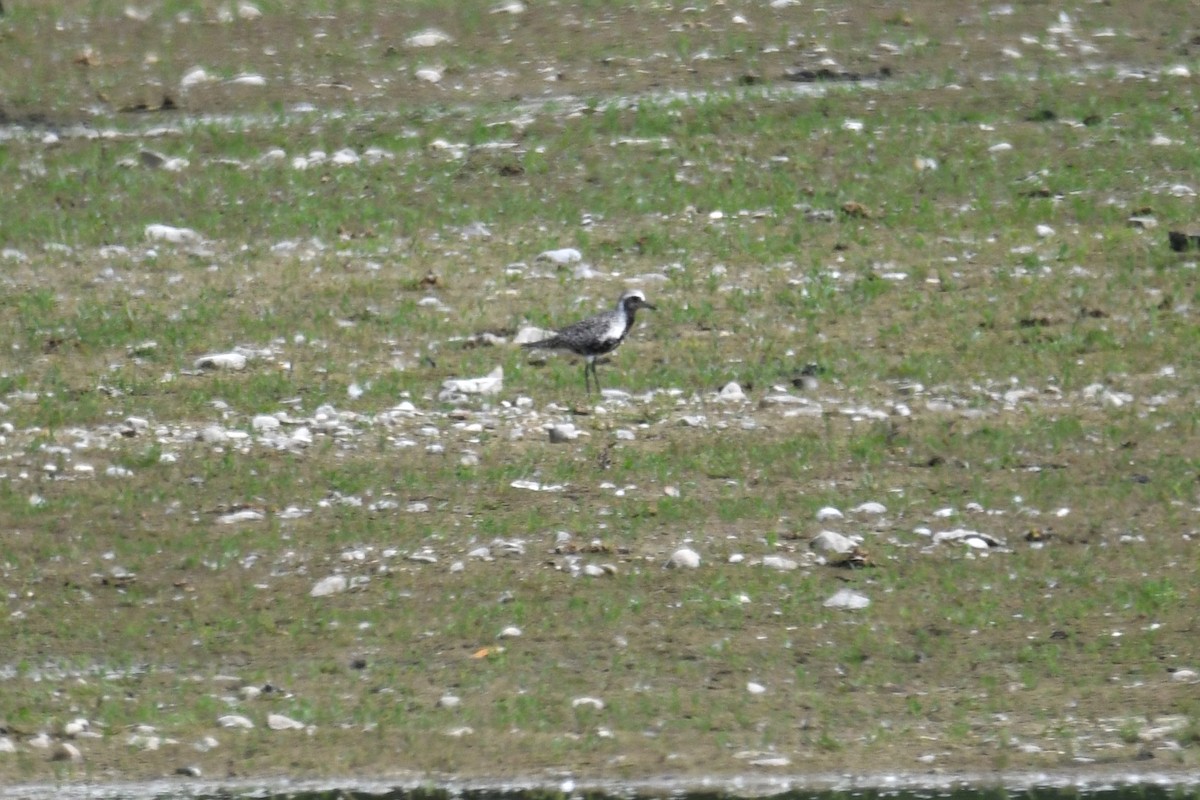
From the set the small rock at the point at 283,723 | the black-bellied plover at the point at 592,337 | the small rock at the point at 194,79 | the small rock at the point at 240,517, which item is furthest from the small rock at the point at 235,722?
the small rock at the point at 194,79

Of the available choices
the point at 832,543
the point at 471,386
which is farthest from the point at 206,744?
the point at 471,386

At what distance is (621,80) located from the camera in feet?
61.1

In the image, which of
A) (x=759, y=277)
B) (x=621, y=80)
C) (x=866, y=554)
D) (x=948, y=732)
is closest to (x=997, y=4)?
(x=621, y=80)

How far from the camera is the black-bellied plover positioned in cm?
1346

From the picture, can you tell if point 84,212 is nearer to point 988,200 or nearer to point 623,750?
point 988,200

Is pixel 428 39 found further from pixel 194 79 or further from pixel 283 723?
pixel 283 723

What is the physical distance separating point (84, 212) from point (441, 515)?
6.29m

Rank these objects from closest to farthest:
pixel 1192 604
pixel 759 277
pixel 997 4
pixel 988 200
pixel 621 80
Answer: pixel 1192 604
pixel 759 277
pixel 988 200
pixel 621 80
pixel 997 4

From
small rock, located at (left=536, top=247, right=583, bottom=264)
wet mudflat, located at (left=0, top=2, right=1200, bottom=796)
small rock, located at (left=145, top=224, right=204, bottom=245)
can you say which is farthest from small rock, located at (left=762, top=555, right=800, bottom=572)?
small rock, located at (left=145, top=224, right=204, bottom=245)

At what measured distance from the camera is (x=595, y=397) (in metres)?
13.2

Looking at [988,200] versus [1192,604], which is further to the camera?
[988,200]

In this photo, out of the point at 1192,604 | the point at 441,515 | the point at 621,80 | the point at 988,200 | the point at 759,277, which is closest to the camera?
the point at 1192,604

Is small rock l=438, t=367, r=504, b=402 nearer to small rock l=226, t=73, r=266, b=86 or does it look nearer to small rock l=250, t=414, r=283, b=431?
small rock l=250, t=414, r=283, b=431

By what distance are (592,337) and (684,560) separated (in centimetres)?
294
